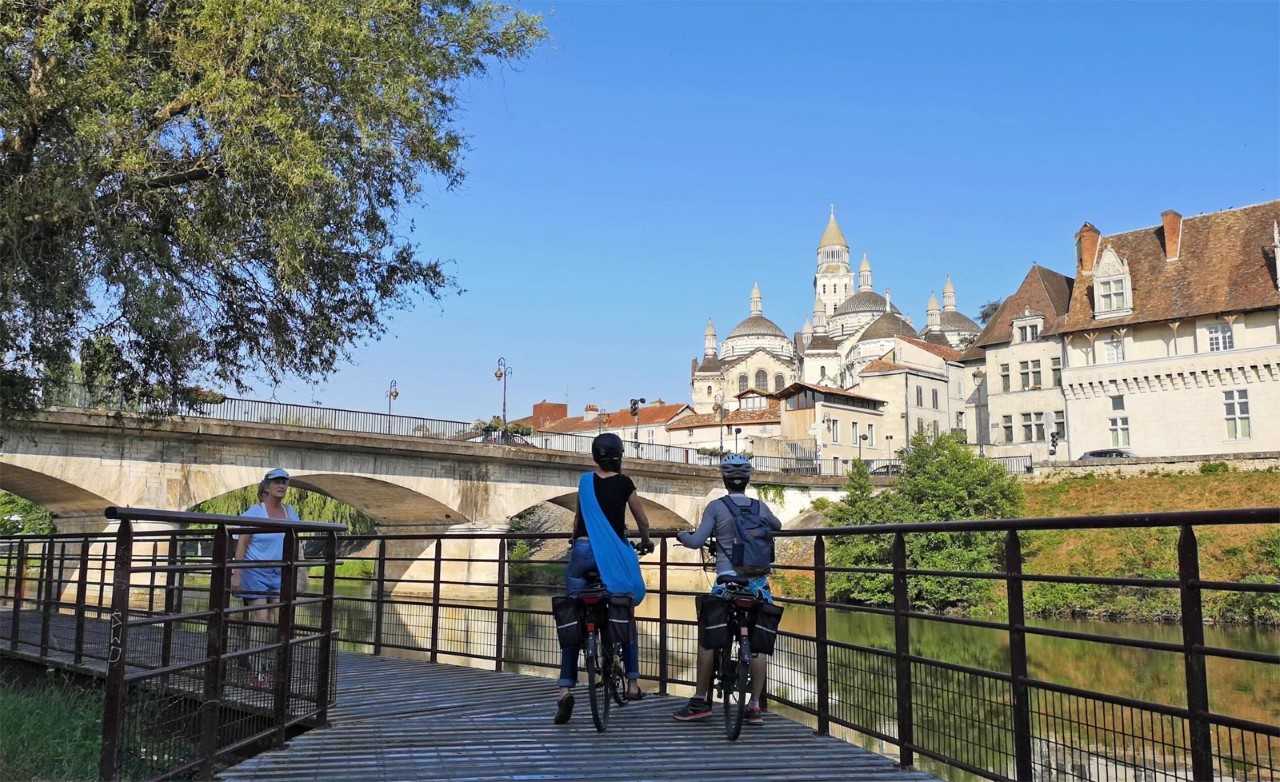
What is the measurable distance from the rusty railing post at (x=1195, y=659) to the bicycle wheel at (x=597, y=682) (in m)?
3.53

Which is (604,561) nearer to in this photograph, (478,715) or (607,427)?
(478,715)

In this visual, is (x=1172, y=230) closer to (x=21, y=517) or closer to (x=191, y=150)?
(x=191, y=150)

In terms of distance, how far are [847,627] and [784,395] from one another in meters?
48.7

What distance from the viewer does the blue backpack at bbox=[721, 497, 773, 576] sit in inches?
269

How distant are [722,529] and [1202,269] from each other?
5479cm

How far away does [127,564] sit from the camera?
4.56 meters

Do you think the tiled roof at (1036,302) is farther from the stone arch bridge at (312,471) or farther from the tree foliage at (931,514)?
the stone arch bridge at (312,471)

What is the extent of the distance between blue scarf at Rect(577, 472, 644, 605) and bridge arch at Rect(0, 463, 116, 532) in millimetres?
26818

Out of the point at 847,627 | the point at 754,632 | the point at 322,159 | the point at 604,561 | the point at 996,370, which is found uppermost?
the point at 996,370

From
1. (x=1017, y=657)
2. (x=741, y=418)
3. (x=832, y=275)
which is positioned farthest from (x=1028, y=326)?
(x=832, y=275)

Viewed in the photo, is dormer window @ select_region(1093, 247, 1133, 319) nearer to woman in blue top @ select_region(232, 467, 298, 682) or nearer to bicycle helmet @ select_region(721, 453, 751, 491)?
bicycle helmet @ select_region(721, 453, 751, 491)

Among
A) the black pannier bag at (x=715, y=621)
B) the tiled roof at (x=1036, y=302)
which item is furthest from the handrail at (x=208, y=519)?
the tiled roof at (x=1036, y=302)

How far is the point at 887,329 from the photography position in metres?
118

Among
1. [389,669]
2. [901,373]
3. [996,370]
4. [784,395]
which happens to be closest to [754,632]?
[389,669]
